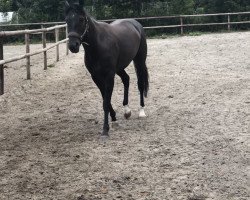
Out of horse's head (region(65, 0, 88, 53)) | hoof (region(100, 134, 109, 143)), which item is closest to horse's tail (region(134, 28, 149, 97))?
hoof (region(100, 134, 109, 143))

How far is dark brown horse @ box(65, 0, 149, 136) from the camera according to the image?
4.81 m

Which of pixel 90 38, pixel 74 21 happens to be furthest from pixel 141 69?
pixel 74 21

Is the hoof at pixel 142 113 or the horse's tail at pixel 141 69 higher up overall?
the horse's tail at pixel 141 69

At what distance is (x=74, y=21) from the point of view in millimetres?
4809

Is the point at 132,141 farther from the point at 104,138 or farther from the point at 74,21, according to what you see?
the point at 74,21

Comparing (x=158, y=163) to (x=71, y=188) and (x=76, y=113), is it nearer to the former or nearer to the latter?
(x=71, y=188)

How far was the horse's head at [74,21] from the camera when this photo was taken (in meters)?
4.75

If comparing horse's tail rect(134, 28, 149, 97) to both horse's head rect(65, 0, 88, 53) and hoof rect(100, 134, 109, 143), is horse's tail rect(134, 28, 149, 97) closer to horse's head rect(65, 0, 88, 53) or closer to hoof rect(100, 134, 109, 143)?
hoof rect(100, 134, 109, 143)

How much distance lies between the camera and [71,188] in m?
3.60

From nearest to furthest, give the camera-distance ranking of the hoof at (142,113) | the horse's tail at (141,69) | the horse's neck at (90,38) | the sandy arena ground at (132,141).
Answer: the sandy arena ground at (132,141) < the horse's neck at (90,38) < the hoof at (142,113) < the horse's tail at (141,69)

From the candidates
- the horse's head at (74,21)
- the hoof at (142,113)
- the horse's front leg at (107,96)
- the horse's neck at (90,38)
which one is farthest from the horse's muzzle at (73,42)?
Result: the hoof at (142,113)

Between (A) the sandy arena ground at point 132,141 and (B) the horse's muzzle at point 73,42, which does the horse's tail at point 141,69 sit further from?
(B) the horse's muzzle at point 73,42

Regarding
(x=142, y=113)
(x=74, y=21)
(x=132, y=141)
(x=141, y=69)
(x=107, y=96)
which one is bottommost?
(x=132, y=141)

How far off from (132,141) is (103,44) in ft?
4.13
